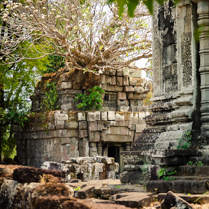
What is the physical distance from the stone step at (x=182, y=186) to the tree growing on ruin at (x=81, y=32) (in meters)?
12.0

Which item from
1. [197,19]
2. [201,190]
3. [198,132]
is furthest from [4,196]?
[197,19]

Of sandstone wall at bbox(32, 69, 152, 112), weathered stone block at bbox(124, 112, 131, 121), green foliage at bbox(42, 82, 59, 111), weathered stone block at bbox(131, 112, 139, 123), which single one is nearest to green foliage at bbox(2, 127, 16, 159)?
sandstone wall at bbox(32, 69, 152, 112)

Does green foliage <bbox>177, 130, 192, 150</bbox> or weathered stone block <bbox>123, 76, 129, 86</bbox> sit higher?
weathered stone block <bbox>123, 76, 129, 86</bbox>

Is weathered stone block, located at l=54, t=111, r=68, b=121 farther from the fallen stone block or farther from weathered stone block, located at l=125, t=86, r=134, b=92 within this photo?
the fallen stone block

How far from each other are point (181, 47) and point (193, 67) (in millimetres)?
459

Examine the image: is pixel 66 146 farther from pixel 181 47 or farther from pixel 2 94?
pixel 181 47

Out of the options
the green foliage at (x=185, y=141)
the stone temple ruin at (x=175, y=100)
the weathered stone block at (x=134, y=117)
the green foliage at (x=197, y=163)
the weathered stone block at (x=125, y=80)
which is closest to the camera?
the green foliage at (x=197, y=163)

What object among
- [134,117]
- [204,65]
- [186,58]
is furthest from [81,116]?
[204,65]

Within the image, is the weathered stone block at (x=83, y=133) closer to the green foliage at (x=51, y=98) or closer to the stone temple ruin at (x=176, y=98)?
the green foliage at (x=51, y=98)

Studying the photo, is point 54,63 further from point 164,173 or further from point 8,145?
point 164,173

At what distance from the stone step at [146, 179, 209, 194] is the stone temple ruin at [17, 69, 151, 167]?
11078 mm

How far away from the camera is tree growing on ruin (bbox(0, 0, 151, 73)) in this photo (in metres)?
17.6

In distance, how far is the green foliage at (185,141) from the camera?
274 inches

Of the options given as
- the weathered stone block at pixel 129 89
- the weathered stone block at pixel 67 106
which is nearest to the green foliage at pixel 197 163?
the weathered stone block at pixel 67 106
